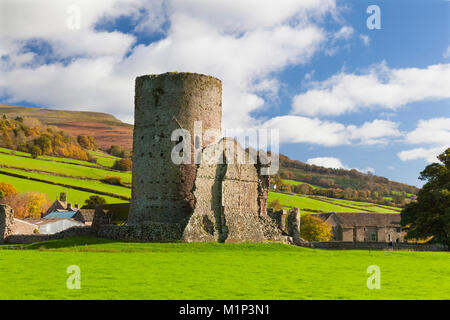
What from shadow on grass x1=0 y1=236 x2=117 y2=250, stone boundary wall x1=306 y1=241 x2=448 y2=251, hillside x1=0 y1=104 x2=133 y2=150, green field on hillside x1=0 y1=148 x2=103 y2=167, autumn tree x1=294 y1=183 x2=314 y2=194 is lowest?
stone boundary wall x1=306 y1=241 x2=448 y2=251

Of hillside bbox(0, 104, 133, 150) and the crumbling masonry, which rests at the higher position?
hillside bbox(0, 104, 133, 150)

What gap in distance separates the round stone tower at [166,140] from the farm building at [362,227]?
52668 millimetres

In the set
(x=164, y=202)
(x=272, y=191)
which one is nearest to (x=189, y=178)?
(x=164, y=202)

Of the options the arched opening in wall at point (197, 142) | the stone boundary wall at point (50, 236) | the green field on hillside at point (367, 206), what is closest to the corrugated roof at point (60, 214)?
the stone boundary wall at point (50, 236)

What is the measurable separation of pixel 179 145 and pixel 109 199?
42803mm

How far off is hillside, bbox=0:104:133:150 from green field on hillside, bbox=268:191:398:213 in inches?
1679

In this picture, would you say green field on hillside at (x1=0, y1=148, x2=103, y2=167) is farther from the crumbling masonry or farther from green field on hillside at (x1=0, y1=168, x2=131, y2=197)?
the crumbling masonry

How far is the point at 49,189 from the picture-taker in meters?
72.9

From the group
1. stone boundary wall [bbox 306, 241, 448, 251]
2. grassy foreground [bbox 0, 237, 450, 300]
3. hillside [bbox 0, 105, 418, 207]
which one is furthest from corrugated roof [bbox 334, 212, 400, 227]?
grassy foreground [bbox 0, 237, 450, 300]

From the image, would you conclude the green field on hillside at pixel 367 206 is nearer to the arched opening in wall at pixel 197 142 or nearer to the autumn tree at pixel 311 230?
the autumn tree at pixel 311 230

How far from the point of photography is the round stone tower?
29953 mm

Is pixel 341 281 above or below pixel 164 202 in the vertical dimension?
below
